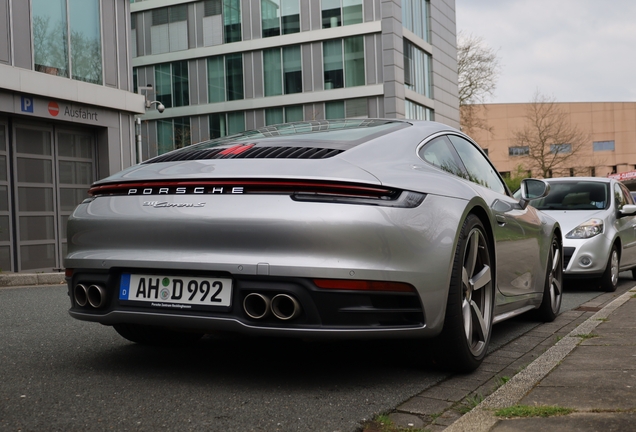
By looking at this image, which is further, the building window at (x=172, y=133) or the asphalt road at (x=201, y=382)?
the building window at (x=172, y=133)

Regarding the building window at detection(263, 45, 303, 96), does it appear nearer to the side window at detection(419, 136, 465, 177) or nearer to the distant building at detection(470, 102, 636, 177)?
the side window at detection(419, 136, 465, 177)

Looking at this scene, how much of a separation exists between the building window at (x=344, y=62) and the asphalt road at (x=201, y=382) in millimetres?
32337

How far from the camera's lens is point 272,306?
3369 millimetres

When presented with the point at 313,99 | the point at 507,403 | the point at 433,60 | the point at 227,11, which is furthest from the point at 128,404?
the point at 433,60

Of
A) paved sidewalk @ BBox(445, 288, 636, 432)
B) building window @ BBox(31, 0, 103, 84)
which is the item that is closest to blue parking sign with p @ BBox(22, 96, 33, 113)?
building window @ BBox(31, 0, 103, 84)

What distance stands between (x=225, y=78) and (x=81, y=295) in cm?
3684

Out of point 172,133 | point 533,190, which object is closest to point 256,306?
point 533,190

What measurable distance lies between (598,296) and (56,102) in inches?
486

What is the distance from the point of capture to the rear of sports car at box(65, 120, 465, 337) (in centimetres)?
335

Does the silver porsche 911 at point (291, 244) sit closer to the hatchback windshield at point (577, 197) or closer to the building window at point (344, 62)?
the hatchback windshield at point (577, 197)

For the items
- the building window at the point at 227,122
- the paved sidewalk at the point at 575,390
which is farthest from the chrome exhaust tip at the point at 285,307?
the building window at the point at 227,122

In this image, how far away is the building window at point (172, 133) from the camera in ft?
133

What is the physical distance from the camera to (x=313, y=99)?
37.5m

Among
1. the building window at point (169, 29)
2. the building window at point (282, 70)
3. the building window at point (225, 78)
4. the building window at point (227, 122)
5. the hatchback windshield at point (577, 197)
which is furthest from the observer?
the building window at point (169, 29)
